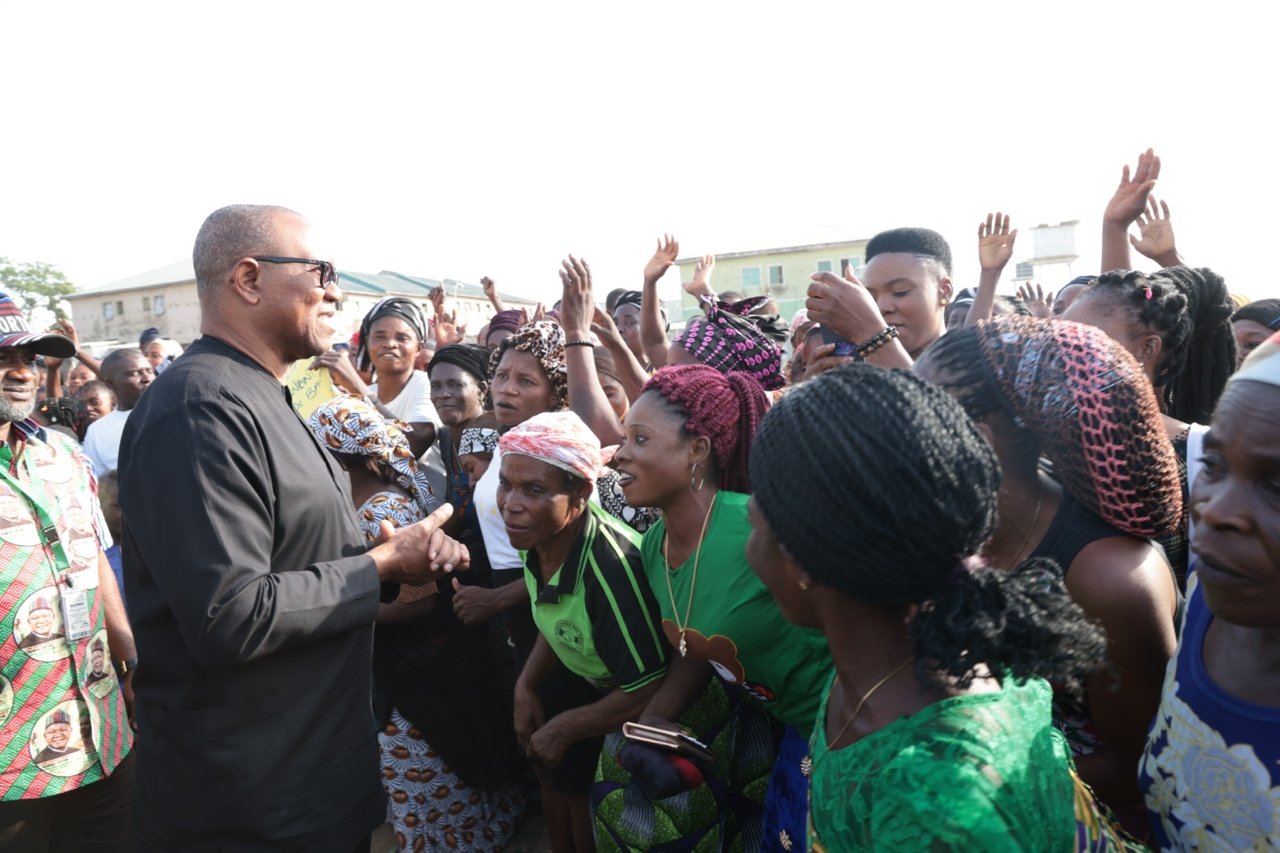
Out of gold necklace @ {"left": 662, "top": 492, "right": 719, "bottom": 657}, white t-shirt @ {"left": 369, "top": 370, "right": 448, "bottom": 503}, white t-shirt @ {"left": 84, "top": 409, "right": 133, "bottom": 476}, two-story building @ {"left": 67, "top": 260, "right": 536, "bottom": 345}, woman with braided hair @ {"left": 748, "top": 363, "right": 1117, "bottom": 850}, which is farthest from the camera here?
two-story building @ {"left": 67, "top": 260, "right": 536, "bottom": 345}

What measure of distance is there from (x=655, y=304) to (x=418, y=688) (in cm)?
263

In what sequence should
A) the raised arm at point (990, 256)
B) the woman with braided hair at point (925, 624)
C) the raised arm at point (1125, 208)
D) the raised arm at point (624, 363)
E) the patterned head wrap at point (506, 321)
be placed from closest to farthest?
the woman with braided hair at point (925, 624), the raised arm at point (1125, 208), the raised arm at point (990, 256), the raised arm at point (624, 363), the patterned head wrap at point (506, 321)

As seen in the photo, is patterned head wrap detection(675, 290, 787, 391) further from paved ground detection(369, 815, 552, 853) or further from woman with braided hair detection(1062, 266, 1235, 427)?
paved ground detection(369, 815, 552, 853)

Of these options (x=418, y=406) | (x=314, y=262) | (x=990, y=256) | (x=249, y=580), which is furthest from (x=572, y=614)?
(x=990, y=256)

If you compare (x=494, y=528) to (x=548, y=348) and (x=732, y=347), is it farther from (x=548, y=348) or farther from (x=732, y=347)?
(x=732, y=347)

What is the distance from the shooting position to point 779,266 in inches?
1496

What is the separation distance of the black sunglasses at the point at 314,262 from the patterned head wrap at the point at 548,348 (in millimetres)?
1522

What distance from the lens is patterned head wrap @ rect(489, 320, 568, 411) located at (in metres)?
4.07

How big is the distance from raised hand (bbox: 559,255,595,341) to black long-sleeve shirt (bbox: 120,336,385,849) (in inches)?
67.1

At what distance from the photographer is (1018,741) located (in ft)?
4.31

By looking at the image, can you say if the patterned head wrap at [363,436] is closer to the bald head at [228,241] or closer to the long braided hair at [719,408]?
the bald head at [228,241]

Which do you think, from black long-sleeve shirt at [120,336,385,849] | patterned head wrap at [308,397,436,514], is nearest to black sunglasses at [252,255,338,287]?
black long-sleeve shirt at [120,336,385,849]

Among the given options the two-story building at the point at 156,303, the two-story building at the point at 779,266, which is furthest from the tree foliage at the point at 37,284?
the two-story building at the point at 779,266

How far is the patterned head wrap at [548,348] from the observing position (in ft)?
13.4
